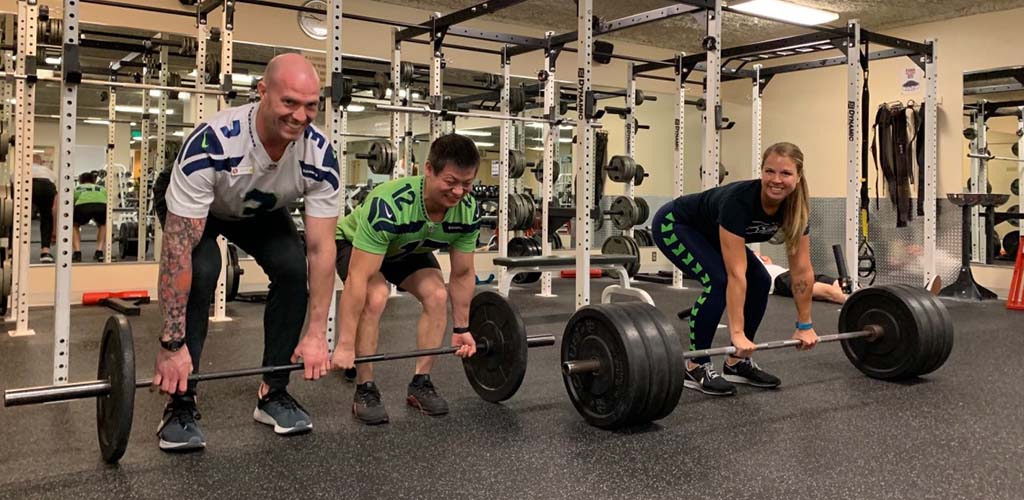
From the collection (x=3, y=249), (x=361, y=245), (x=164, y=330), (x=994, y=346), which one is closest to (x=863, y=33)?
(x=994, y=346)

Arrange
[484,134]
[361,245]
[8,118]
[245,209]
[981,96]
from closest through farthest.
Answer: [245,209]
[361,245]
[8,118]
[981,96]
[484,134]

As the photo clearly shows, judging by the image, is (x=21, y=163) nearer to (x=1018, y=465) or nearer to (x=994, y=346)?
(x=1018, y=465)

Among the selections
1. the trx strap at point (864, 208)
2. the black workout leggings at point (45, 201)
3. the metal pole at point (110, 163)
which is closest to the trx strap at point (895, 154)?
the trx strap at point (864, 208)

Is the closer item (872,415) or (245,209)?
(245,209)

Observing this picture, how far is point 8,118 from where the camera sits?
15.3 ft

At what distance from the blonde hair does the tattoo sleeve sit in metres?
1.69

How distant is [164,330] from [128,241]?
18.4 ft

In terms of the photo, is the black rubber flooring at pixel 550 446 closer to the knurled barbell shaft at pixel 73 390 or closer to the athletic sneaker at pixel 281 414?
the athletic sneaker at pixel 281 414

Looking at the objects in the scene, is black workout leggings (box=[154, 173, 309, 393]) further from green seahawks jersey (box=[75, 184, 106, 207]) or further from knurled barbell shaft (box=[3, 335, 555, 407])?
green seahawks jersey (box=[75, 184, 106, 207])

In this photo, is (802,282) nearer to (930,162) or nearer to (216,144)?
(216,144)

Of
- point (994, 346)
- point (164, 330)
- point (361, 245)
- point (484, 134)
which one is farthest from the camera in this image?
point (484, 134)

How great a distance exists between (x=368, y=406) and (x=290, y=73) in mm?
1101

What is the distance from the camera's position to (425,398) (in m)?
2.41

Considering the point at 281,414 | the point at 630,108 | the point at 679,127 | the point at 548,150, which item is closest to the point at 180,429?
the point at 281,414
